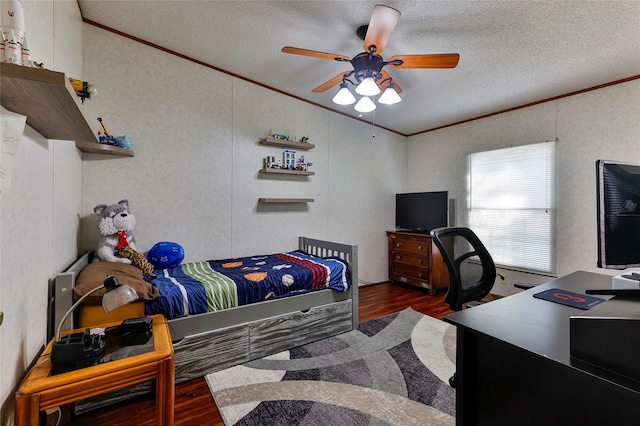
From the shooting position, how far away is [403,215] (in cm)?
451

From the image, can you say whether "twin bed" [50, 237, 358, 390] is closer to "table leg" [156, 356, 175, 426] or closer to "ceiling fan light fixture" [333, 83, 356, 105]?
"table leg" [156, 356, 175, 426]

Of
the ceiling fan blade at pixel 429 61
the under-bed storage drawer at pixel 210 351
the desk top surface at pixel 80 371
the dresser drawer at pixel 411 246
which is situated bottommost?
the under-bed storage drawer at pixel 210 351

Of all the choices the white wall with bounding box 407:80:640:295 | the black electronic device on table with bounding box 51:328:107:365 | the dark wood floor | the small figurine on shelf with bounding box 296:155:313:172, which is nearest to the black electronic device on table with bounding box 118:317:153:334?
the black electronic device on table with bounding box 51:328:107:365

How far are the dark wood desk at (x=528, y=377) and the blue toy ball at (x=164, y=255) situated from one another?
2.44 meters

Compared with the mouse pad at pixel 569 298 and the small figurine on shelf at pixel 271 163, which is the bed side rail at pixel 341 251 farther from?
the mouse pad at pixel 569 298

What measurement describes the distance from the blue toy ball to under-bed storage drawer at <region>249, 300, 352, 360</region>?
1043 mm

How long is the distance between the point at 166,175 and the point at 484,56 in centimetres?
312

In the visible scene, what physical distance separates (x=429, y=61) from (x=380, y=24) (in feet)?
1.54

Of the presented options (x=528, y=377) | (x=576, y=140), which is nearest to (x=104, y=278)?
(x=528, y=377)

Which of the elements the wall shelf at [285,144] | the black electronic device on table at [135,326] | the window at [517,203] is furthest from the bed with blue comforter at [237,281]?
the window at [517,203]

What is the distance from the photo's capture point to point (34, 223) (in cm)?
129

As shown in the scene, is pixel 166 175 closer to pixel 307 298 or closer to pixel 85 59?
pixel 85 59

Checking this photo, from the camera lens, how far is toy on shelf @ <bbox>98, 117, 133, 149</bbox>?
8.03 feet

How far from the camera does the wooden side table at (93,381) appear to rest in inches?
40.9
